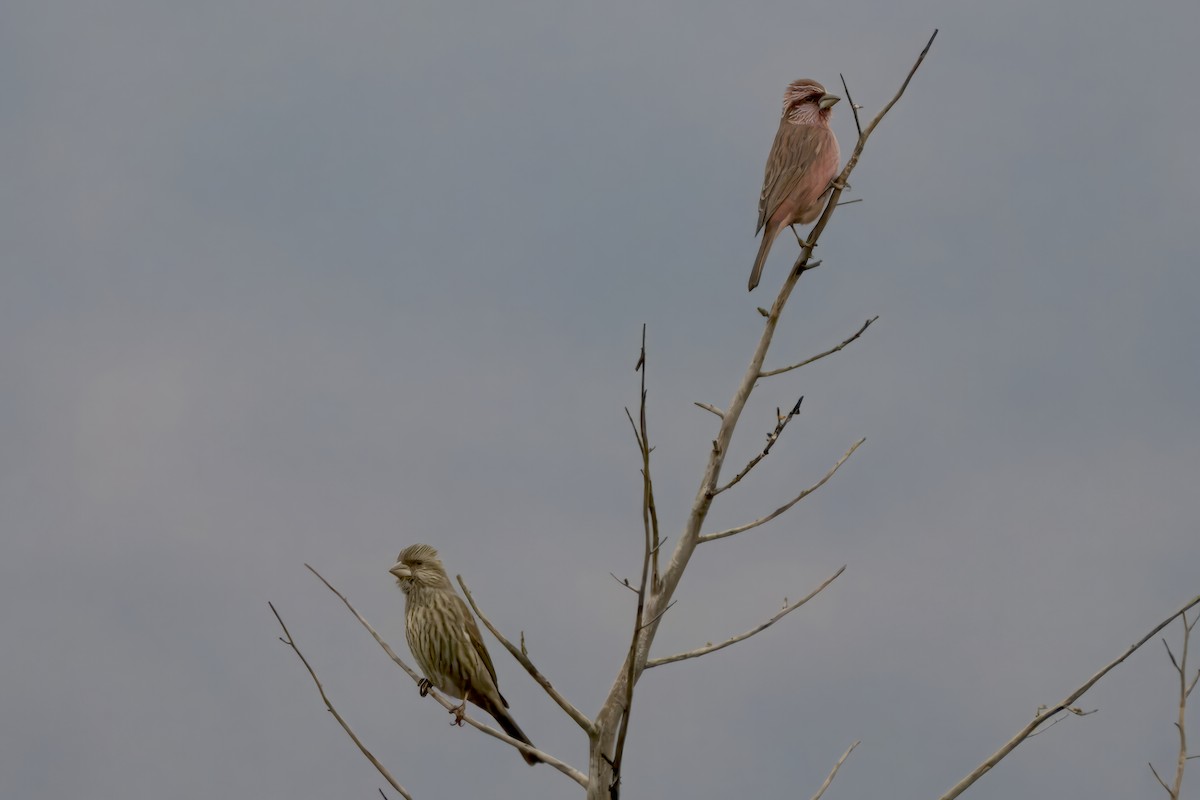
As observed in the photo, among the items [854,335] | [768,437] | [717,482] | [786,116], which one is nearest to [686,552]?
[717,482]

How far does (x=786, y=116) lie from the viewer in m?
8.30

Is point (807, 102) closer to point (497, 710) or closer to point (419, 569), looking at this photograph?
point (419, 569)

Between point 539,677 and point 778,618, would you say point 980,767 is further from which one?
point 539,677

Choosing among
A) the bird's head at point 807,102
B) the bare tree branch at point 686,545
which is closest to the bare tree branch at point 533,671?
the bare tree branch at point 686,545

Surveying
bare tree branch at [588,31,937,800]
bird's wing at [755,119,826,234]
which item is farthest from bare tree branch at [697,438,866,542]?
bird's wing at [755,119,826,234]

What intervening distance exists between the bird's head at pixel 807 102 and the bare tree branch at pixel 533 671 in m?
4.63

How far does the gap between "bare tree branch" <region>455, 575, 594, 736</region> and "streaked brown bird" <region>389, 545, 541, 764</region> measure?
10.4 ft

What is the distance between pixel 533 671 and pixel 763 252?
→ 11.3 ft

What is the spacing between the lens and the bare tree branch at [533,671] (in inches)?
177

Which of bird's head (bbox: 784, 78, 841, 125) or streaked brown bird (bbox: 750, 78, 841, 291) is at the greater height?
bird's head (bbox: 784, 78, 841, 125)

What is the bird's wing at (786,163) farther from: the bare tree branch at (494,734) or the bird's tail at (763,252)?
the bare tree branch at (494,734)

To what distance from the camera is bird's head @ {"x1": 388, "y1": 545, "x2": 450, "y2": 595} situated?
840cm

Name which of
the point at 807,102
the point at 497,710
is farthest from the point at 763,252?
the point at 497,710

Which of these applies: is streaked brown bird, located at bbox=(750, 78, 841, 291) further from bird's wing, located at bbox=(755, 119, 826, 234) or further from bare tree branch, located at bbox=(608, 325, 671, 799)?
bare tree branch, located at bbox=(608, 325, 671, 799)
